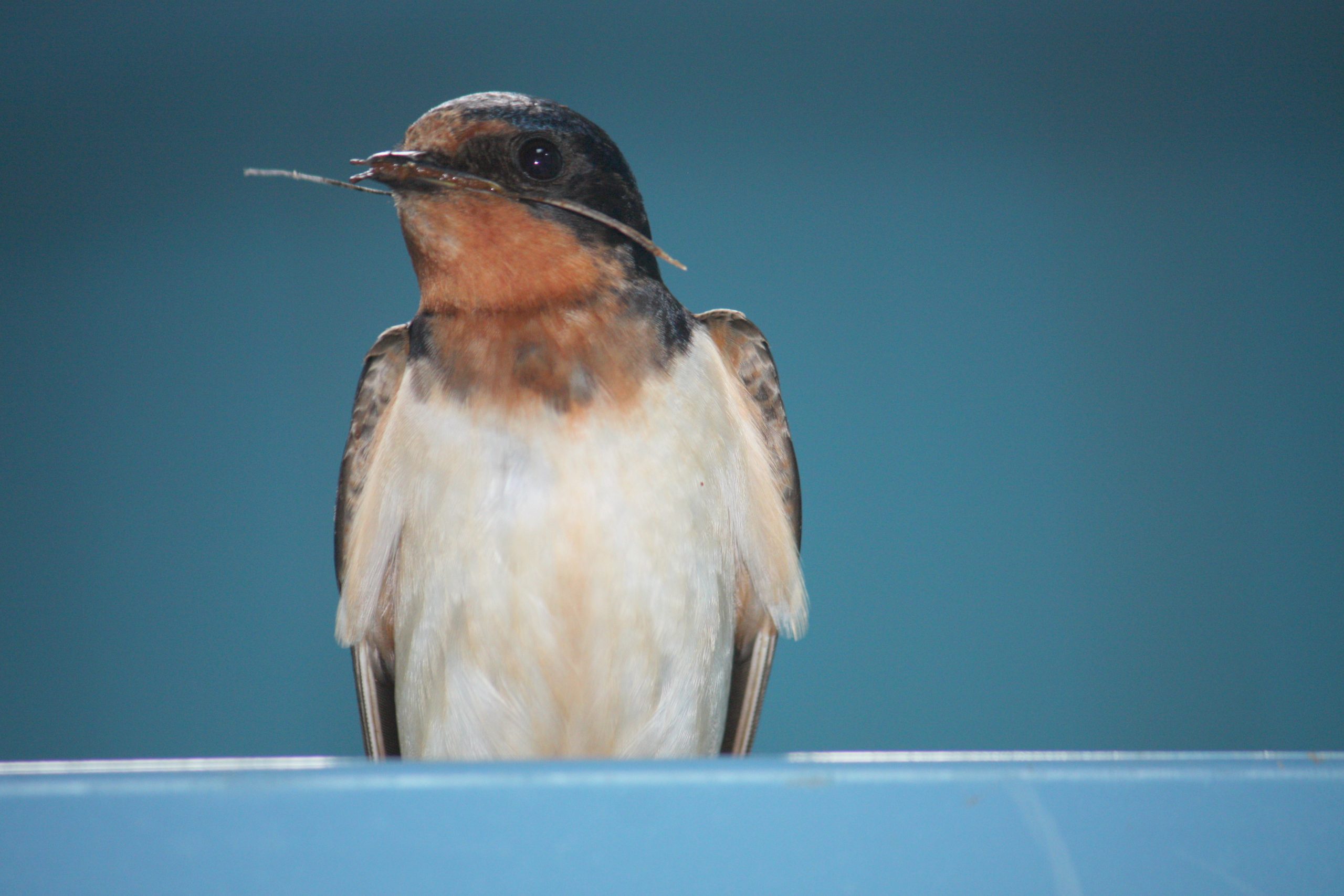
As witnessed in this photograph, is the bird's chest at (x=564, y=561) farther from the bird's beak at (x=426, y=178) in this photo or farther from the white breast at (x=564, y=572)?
the bird's beak at (x=426, y=178)

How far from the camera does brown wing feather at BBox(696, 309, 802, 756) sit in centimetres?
99

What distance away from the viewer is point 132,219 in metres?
1.57

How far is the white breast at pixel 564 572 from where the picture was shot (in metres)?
0.82

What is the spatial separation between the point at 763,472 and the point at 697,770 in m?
0.58

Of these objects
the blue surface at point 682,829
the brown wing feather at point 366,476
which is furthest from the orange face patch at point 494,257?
the blue surface at point 682,829

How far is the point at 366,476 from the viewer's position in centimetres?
97

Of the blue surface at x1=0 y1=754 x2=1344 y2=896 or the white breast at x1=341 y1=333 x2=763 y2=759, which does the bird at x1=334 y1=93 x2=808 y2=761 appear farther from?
the blue surface at x1=0 y1=754 x2=1344 y2=896

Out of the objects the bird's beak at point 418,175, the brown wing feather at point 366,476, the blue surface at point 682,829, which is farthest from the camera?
the brown wing feather at point 366,476

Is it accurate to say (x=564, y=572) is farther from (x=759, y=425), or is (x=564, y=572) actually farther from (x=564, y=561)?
(x=759, y=425)

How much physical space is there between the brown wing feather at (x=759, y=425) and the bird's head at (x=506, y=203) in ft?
0.55

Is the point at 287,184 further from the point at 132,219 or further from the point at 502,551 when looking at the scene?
the point at 502,551

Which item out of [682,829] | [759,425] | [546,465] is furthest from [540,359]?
[682,829]

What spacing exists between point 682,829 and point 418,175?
22.6 inches

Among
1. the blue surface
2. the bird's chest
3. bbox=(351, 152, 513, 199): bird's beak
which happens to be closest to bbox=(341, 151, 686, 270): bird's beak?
bbox=(351, 152, 513, 199): bird's beak
